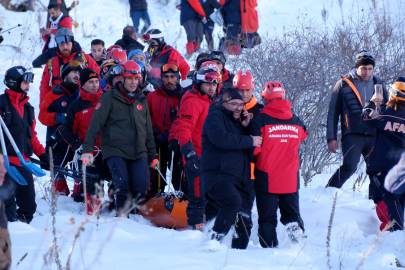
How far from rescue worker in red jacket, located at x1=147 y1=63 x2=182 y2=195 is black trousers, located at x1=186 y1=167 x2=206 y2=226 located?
0.72 m

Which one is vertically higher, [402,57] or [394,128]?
[402,57]

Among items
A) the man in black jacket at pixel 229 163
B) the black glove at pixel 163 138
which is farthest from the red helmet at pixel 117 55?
the man in black jacket at pixel 229 163

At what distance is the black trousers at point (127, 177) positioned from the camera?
5.68 metres

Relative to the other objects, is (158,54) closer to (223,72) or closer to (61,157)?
(223,72)

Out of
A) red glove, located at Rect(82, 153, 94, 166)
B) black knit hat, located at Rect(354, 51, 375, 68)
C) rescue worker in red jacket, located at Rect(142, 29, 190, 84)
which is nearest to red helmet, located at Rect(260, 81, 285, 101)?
red glove, located at Rect(82, 153, 94, 166)

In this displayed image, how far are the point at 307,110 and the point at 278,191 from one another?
3934 mm

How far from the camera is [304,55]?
8.55 metres

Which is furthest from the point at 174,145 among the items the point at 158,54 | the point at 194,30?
the point at 194,30

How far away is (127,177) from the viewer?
5.75 m

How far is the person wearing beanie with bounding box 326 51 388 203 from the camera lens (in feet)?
21.4

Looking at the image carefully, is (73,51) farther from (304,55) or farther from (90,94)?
(304,55)

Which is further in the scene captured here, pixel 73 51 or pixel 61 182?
pixel 73 51

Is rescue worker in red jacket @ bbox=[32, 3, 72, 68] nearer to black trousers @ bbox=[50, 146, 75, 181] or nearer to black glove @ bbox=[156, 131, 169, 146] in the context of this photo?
black trousers @ bbox=[50, 146, 75, 181]

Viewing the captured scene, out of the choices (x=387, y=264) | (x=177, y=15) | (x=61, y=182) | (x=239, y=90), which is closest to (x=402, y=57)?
(x=239, y=90)
